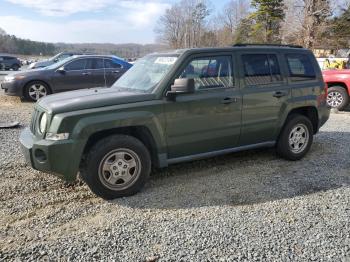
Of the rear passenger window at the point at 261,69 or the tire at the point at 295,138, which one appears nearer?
the rear passenger window at the point at 261,69

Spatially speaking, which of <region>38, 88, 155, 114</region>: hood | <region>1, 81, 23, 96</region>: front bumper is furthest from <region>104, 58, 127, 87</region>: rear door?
<region>38, 88, 155, 114</region>: hood

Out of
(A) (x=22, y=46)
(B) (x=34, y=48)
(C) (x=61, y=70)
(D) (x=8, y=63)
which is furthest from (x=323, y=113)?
(B) (x=34, y=48)

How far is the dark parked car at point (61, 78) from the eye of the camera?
34.4 ft

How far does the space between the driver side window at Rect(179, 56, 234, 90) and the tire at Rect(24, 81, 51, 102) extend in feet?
24.8

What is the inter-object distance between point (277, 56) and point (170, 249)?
3.46 metres

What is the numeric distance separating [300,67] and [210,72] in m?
1.81

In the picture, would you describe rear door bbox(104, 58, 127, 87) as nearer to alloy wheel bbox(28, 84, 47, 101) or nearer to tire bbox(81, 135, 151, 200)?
alloy wheel bbox(28, 84, 47, 101)

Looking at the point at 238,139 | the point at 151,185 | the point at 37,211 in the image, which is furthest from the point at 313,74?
the point at 37,211

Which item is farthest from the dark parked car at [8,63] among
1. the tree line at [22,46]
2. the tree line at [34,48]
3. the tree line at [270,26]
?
the tree line at [22,46]

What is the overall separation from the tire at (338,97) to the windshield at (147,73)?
7314mm

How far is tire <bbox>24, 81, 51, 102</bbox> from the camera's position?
1059 cm

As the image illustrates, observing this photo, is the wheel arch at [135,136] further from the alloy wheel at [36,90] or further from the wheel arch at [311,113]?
the alloy wheel at [36,90]

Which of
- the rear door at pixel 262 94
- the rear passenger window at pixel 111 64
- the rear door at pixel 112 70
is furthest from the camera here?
the rear passenger window at pixel 111 64

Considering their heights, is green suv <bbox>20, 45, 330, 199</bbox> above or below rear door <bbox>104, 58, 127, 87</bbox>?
below
